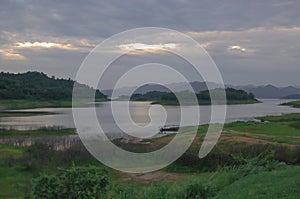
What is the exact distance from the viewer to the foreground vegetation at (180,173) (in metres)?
7.59

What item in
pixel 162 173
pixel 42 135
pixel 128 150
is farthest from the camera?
pixel 42 135

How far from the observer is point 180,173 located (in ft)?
63.2

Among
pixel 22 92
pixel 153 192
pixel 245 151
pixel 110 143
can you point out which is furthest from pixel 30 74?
pixel 153 192

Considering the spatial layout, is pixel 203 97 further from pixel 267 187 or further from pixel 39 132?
pixel 267 187

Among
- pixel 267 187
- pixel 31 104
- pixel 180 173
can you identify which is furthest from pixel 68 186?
pixel 31 104

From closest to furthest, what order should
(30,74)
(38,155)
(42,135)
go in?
(38,155) < (42,135) < (30,74)

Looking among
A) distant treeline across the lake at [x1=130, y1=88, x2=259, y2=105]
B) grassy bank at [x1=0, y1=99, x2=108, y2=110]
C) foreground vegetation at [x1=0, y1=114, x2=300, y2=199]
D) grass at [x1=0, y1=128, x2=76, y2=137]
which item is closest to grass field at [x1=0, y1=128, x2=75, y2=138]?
grass at [x1=0, y1=128, x2=76, y2=137]

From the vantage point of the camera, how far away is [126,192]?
7.90 metres

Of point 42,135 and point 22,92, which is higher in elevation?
point 22,92

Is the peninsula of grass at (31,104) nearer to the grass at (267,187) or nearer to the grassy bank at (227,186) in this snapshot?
the grassy bank at (227,186)

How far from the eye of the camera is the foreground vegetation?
759cm

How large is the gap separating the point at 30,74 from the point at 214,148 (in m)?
104

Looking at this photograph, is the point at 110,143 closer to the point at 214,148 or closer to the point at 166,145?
the point at 166,145

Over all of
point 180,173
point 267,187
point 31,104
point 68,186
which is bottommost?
point 180,173
